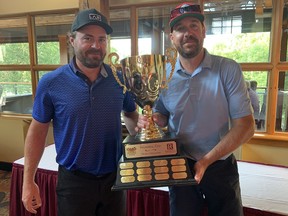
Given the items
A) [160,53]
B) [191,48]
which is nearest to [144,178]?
[191,48]

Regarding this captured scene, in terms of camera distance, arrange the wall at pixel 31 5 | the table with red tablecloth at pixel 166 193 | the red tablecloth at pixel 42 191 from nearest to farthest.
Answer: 1. the table with red tablecloth at pixel 166 193
2. the red tablecloth at pixel 42 191
3. the wall at pixel 31 5

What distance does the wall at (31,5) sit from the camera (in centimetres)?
275

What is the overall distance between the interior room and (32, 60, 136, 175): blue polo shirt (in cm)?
55

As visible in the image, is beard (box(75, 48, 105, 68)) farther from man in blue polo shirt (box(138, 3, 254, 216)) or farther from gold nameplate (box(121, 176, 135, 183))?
gold nameplate (box(121, 176, 135, 183))

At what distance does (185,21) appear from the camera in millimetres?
1046

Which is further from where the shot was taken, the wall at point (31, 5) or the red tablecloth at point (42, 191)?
the wall at point (31, 5)

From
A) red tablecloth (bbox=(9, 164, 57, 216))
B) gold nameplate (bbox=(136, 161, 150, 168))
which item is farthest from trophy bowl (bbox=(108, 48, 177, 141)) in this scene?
red tablecloth (bbox=(9, 164, 57, 216))

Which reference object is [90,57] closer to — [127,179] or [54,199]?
[127,179]

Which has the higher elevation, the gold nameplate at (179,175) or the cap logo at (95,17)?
the cap logo at (95,17)

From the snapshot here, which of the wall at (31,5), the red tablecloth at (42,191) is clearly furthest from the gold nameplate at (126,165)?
the wall at (31,5)

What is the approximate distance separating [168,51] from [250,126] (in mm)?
456

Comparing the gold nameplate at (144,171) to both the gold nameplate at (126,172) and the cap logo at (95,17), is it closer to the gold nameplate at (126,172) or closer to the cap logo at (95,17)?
the gold nameplate at (126,172)

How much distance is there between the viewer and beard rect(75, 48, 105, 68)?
3.67 feet

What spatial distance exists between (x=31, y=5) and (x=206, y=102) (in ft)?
8.67
